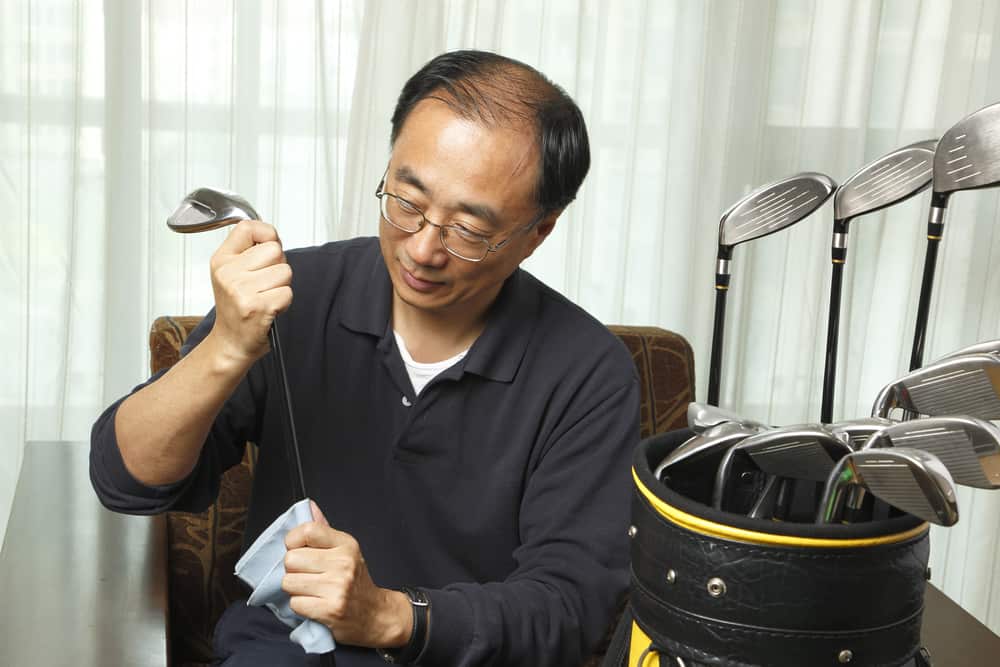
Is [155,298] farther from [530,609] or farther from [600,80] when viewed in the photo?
[530,609]

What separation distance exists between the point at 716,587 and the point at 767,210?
60cm

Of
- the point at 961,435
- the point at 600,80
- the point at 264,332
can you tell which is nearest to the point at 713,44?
the point at 600,80

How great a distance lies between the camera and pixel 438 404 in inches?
65.0

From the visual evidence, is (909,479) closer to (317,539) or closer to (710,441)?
(710,441)

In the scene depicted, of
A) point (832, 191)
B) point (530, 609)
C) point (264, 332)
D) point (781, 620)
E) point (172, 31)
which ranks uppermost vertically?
point (172, 31)

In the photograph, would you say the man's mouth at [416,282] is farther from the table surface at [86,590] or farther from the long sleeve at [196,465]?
the table surface at [86,590]

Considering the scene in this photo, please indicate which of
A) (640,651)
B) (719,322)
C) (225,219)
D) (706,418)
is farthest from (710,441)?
(225,219)

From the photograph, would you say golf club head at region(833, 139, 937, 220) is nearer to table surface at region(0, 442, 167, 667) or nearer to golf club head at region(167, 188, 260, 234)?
golf club head at region(167, 188, 260, 234)

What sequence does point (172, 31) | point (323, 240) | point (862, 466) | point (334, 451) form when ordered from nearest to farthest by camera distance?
point (862, 466) < point (334, 451) < point (172, 31) < point (323, 240)

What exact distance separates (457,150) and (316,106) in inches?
43.5

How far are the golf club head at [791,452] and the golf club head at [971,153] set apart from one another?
0.45 meters

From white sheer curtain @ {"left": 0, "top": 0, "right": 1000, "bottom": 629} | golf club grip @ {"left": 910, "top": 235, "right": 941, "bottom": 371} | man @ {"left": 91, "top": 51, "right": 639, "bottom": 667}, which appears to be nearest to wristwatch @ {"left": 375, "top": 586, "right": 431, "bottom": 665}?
man @ {"left": 91, "top": 51, "right": 639, "bottom": 667}

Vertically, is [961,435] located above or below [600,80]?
below

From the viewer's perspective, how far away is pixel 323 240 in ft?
8.51
